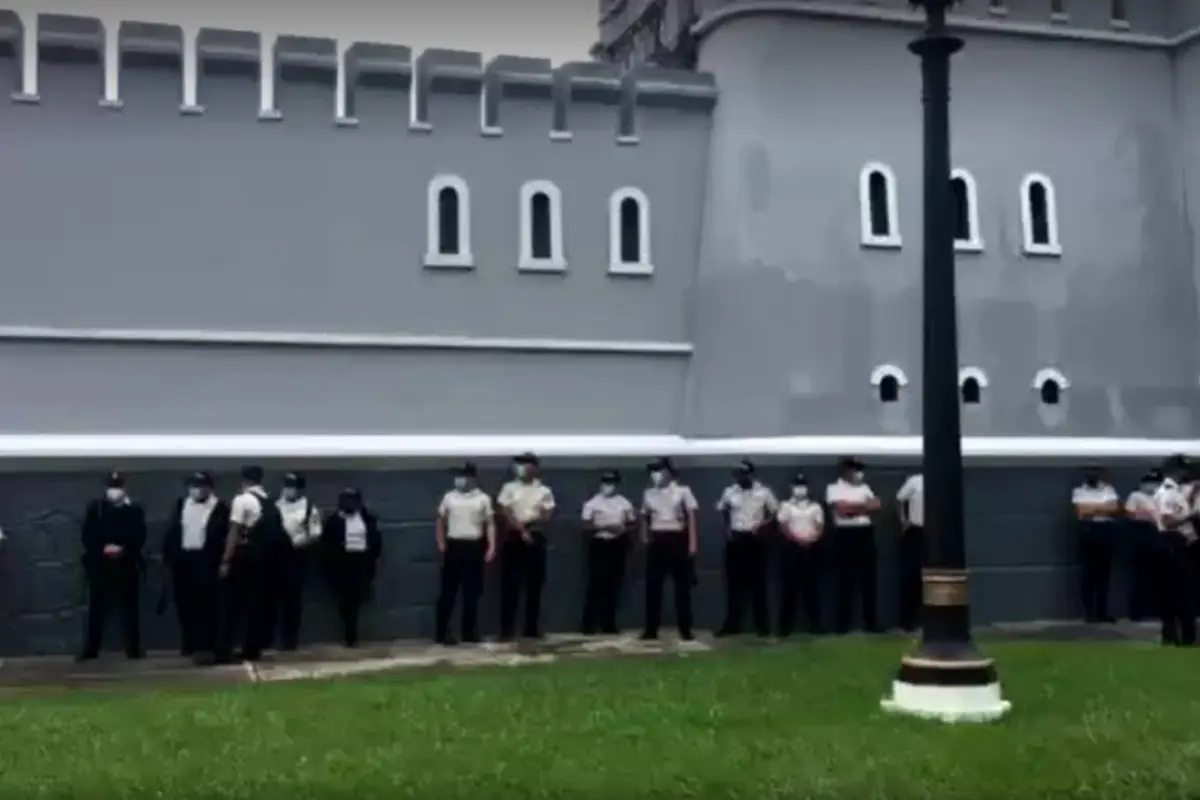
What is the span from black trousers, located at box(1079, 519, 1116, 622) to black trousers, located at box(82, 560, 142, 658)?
956cm

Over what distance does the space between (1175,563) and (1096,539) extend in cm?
253

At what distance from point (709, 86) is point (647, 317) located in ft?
10.4

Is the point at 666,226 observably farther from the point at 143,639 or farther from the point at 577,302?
the point at 143,639

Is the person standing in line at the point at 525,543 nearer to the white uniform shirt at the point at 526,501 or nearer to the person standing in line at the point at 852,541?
the white uniform shirt at the point at 526,501

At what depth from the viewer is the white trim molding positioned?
1579cm

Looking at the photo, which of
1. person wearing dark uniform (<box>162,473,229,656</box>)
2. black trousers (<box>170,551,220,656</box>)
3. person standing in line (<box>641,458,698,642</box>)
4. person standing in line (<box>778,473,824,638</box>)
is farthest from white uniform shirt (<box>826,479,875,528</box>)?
black trousers (<box>170,551,220,656</box>)

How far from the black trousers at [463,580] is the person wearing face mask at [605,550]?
1.10 meters

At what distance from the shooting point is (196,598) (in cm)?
1187

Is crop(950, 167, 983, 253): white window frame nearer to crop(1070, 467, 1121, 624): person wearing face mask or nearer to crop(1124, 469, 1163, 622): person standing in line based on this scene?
crop(1124, 469, 1163, 622): person standing in line

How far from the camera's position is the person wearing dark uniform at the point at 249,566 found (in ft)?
38.1

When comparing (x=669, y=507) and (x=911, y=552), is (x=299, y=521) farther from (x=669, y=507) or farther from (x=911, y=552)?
(x=911, y=552)

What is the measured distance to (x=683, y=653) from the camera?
11.6 metres

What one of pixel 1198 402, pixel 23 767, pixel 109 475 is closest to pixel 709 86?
pixel 1198 402

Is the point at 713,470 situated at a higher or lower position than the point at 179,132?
lower
